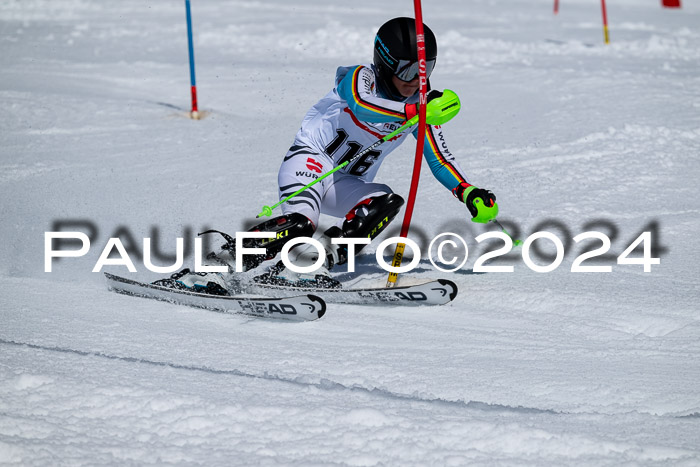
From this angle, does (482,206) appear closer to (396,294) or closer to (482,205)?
(482,205)

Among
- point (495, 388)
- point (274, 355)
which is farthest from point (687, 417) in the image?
point (274, 355)

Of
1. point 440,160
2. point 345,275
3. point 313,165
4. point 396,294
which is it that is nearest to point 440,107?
point 440,160

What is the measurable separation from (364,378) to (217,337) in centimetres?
79

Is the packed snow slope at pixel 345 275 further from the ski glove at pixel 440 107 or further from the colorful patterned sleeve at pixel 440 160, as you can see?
the ski glove at pixel 440 107

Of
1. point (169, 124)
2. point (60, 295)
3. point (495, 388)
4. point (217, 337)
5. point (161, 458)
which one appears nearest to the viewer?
point (161, 458)

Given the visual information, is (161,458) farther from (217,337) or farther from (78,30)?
(78,30)

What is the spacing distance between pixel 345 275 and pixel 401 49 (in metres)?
1.41

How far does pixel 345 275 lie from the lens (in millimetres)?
4750

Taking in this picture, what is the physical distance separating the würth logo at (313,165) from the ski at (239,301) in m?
0.67

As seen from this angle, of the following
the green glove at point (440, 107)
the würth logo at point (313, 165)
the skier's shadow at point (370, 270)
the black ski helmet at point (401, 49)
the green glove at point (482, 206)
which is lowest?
the skier's shadow at point (370, 270)

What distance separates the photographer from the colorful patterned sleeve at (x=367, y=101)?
4.03 meters

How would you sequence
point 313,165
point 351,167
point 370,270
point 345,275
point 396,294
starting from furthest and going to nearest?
point 370,270
point 345,275
point 351,167
point 313,165
point 396,294

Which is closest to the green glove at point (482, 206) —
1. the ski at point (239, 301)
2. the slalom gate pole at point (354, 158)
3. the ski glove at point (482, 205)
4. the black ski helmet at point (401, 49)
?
the ski glove at point (482, 205)

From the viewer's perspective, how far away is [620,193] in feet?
20.5
